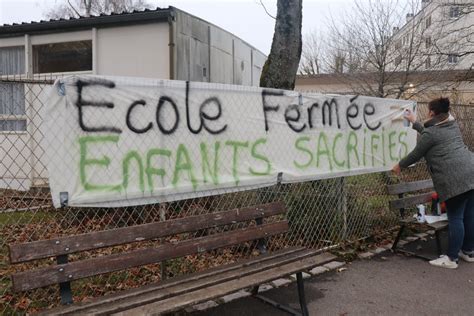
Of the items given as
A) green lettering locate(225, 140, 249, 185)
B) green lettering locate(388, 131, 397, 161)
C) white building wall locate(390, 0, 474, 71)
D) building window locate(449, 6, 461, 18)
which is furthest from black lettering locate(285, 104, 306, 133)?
building window locate(449, 6, 461, 18)

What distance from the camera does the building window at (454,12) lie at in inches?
718

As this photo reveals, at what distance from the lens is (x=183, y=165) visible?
363cm

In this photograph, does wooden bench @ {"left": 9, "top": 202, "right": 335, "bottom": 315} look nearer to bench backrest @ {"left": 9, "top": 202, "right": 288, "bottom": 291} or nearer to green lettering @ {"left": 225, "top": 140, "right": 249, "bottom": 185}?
bench backrest @ {"left": 9, "top": 202, "right": 288, "bottom": 291}

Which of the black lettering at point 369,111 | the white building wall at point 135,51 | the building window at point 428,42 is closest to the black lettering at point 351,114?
the black lettering at point 369,111

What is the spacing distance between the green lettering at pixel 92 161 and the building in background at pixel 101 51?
3.80 m

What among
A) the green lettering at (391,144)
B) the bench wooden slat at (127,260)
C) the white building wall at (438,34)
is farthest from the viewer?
the white building wall at (438,34)

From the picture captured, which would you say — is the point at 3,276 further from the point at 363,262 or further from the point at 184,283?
the point at 363,262

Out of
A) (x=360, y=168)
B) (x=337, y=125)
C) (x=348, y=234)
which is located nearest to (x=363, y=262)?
(x=348, y=234)

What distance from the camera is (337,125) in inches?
203

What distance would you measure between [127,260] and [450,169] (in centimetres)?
357

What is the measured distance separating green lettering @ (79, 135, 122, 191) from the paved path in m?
1.38

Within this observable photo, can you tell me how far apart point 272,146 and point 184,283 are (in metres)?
1.78

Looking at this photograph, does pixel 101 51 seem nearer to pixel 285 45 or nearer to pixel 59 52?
pixel 59 52

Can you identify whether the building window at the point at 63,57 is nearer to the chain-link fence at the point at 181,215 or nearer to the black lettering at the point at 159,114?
the chain-link fence at the point at 181,215
